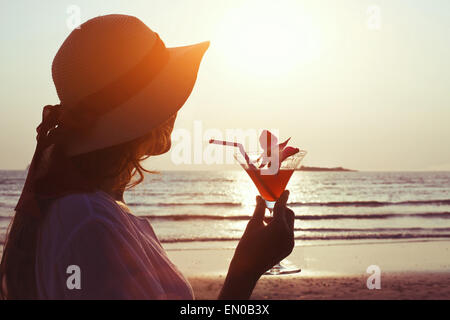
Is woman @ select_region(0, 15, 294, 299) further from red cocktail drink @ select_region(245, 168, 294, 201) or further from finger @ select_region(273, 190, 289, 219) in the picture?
red cocktail drink @ select_region(245, 168, 294, 201)

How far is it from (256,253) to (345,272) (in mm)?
9507

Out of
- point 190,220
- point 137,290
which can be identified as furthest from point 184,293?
point 190,220

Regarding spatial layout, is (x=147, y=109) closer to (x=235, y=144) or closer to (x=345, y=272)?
(x=235, y=144)

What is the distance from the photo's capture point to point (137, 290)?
1377 millimetres

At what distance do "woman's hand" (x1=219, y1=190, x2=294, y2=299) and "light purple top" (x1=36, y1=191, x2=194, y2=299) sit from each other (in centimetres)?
36

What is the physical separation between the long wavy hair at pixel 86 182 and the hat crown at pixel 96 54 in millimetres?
203

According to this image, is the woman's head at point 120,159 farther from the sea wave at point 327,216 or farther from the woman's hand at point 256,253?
the sea wave at point 327,216

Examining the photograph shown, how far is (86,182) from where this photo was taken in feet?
5.02

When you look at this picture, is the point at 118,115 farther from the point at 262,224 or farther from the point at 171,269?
the point at 262,224

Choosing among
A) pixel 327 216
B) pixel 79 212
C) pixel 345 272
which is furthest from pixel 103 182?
pixel 327 216

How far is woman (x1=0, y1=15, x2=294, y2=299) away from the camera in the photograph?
1368mm

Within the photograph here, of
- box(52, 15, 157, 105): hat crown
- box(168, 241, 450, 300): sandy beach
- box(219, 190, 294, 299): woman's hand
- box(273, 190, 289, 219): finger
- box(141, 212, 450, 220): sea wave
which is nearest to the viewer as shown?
box(52, 15, 157, 105): hat crown

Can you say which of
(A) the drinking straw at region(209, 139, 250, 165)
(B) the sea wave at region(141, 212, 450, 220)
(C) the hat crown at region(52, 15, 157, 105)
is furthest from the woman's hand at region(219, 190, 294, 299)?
(B) the sea wave at region(141, 212, 450, 220)
